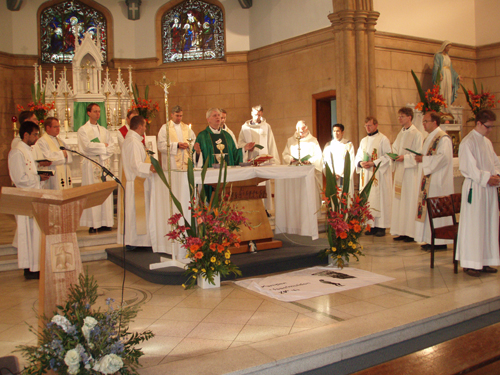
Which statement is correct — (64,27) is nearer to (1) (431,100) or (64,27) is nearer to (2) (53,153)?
(2) (53,153)

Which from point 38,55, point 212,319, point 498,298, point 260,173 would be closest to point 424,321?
point 498,298

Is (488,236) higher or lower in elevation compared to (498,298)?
higher

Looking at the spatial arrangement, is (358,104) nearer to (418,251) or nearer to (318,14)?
(318,14)

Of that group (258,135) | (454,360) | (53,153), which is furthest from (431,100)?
(454,360)

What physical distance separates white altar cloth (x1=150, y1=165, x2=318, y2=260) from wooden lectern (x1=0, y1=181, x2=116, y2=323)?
101 inches

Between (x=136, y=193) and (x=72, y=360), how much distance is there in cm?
429

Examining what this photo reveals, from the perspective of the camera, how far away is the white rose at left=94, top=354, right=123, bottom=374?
2.38 m

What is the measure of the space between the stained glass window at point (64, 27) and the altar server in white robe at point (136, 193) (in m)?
7.07

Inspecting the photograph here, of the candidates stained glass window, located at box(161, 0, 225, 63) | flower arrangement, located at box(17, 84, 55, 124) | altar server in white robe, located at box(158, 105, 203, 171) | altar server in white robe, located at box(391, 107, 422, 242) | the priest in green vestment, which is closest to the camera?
the priest in green vestment

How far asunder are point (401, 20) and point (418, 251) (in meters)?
5.89

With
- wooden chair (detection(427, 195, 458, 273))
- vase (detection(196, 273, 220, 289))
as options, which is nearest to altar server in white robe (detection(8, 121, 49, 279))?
vase (detection(196, 273, 220, 289))

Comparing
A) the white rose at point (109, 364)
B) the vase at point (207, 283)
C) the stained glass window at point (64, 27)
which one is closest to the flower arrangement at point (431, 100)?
the vase at point (207, 283)

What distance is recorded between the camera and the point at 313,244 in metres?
6.52

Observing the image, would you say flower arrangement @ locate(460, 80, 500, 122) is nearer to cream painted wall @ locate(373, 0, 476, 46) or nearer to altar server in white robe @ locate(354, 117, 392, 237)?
cream painted wall @ locate(373, 0, 476, 46)
